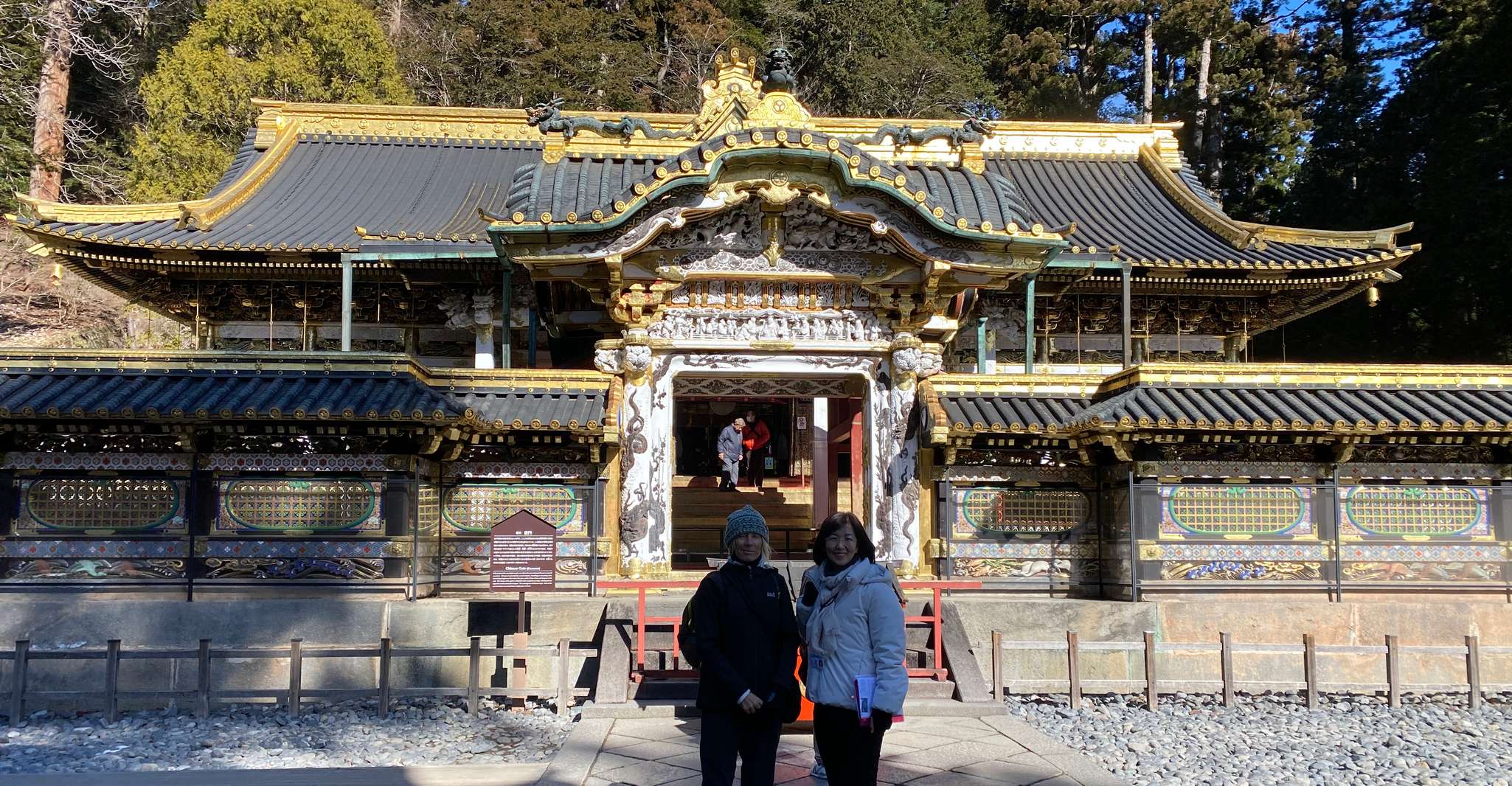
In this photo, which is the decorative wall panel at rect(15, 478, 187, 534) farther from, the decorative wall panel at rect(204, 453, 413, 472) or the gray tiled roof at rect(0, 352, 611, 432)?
the gray tiled roof at rect(0, 352, 611, 432)

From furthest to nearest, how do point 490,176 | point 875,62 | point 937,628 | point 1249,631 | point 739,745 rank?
point 875,62, point 490,176, point 1249,631, point 937,628, point 739,745

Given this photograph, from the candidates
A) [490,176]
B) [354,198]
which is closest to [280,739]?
[354,198]

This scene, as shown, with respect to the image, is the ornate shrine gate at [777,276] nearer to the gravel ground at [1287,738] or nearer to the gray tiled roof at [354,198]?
the gravel ground at [1287,738]

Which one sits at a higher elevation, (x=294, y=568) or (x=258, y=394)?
(x=258, y=394)

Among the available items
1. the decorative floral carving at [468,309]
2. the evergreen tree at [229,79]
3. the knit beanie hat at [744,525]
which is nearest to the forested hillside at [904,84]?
the evergreen tree at [229,79]

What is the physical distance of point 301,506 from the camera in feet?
37.7

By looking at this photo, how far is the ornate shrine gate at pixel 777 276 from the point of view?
1193cm

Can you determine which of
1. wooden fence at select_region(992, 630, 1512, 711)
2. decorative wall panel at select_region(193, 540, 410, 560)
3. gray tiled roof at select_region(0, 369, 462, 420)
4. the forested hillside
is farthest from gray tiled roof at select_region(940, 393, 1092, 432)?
the forested hillside

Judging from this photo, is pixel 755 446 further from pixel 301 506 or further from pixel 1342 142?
pixel 1342 142

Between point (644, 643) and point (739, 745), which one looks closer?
point (739, 745)

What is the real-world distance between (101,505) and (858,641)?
376 inches

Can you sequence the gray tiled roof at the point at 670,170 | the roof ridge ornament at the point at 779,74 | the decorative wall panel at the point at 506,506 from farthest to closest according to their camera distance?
1. the roof ridge ornament at the point at 779,74
2. the decorative wall panel at the point at 506,506
3. the gray tiled roof at the point at 670,170

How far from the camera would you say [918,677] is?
383 inches

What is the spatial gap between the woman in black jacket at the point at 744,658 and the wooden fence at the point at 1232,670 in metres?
4.70
